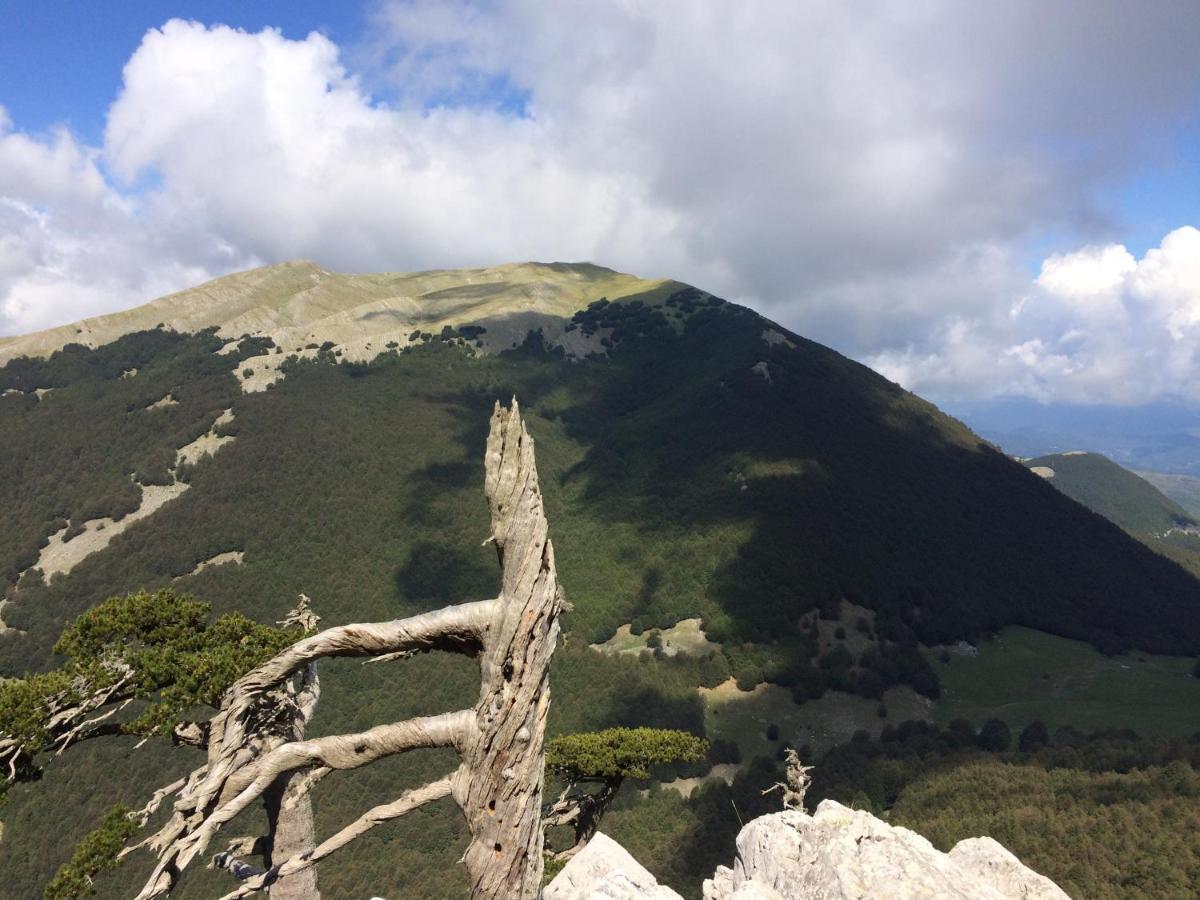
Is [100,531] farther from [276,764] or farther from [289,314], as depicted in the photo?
[276,764]

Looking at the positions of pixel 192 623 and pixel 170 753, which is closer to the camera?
pixel 192 623

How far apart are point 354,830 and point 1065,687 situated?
89.4m

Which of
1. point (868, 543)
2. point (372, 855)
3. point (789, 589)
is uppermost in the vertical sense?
point (868, 543)

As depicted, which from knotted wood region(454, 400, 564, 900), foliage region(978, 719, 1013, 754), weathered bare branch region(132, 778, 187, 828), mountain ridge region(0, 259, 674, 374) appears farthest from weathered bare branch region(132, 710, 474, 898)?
mountain ridge region(0, 259, 674, 374)

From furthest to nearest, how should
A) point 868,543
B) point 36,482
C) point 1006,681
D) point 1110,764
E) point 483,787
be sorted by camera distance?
point 36,482 < point 868,543 < point 1006,681 < point 1110,764 < point 483,787

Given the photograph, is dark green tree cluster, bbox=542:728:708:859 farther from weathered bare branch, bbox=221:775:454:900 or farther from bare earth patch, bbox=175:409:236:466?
bare earth patch, bbox=175:409:236:466

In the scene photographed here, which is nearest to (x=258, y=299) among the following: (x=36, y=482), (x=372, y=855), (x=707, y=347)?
(x=36, y=482)

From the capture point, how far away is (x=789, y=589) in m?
81.3

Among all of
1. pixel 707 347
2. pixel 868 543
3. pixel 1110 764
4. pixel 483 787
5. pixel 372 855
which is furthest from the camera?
pixel 707 347

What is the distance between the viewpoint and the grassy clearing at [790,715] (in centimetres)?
6338

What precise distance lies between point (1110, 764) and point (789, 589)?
41854 millimetres

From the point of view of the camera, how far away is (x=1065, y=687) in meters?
70.1

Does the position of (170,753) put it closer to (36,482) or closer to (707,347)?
(36,482)

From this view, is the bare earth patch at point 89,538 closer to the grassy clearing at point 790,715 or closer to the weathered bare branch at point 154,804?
Result: the grassy clearing at point 790,715
